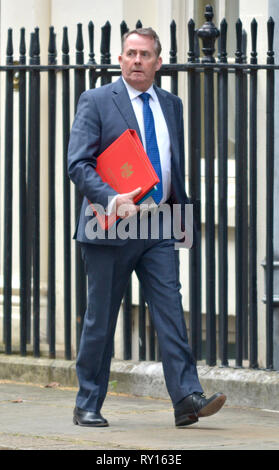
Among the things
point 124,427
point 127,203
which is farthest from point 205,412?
point 127,203

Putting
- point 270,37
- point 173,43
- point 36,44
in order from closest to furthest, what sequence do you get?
point 270,37
point 173,43
point 36,44

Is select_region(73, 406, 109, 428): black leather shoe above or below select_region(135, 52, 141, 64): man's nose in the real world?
below

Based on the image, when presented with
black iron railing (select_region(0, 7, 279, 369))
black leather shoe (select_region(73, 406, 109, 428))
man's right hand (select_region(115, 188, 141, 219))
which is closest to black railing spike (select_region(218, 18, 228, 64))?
black iron railing (select_region(0, 7, 279, 369))

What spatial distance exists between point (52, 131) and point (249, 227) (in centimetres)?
142

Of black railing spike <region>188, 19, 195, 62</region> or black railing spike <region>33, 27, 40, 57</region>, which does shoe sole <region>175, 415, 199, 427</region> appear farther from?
black railing spike <region>33, 27, 40, 57</region>

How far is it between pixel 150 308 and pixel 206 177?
1.43 meters

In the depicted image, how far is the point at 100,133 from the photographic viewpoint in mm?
6914

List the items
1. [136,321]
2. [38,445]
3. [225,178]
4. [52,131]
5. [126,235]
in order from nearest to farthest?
[38,445] → [126,235] → [225,178] → [52,131] → [136,321]

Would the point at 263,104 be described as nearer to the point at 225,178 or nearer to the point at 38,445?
the point at 225,178

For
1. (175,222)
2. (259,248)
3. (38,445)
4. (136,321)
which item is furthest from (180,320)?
(136,321)

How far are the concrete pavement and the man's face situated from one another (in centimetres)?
172

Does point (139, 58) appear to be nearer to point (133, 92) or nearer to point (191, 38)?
point (133, 92)

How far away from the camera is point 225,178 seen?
814 centimetres

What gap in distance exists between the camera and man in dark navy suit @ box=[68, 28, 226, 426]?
6.87m
